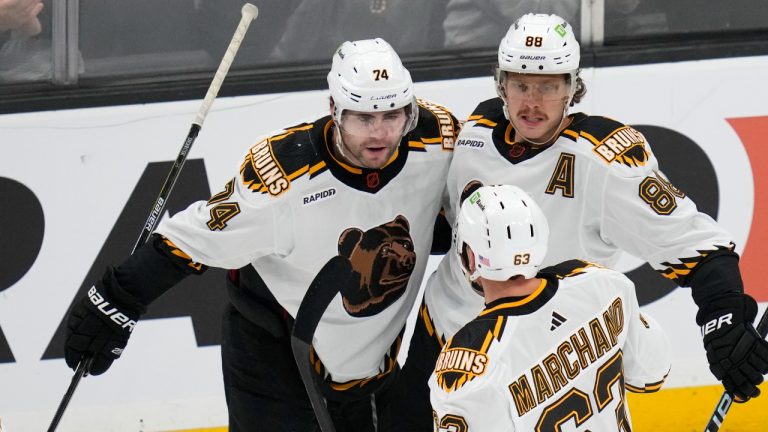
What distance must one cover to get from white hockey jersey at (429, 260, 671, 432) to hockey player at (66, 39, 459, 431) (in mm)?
610

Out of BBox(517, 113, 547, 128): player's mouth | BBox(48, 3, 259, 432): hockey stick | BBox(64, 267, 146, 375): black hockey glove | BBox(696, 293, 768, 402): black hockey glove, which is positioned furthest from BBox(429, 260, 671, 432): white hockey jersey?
BBox(48, 3, 259, 432): hockey stick

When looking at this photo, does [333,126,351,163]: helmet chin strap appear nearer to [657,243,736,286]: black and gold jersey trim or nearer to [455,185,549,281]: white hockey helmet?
[455,185,549,281]: white hockey helmet

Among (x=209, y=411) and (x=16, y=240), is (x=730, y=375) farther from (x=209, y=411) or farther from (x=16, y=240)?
(x=16, y=240)

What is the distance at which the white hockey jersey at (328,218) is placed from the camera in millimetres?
3168

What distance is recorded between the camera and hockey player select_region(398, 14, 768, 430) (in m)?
3.03

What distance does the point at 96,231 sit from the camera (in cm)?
420

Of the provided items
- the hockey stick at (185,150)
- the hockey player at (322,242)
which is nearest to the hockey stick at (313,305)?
the hockey player at (322,242)

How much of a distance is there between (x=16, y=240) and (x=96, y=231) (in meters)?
0.23

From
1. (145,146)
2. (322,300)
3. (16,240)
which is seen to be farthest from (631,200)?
(16,240)

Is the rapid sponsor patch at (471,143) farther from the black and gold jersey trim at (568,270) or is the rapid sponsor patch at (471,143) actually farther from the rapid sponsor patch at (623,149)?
the black and gold jersey trim at (568,270)

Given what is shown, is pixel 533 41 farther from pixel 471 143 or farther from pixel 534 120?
pixel 471 143

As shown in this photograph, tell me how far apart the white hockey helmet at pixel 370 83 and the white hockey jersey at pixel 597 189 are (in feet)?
0.66

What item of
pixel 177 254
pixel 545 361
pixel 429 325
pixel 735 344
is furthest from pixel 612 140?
pixel 177 254

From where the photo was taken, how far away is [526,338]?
2535 mm
